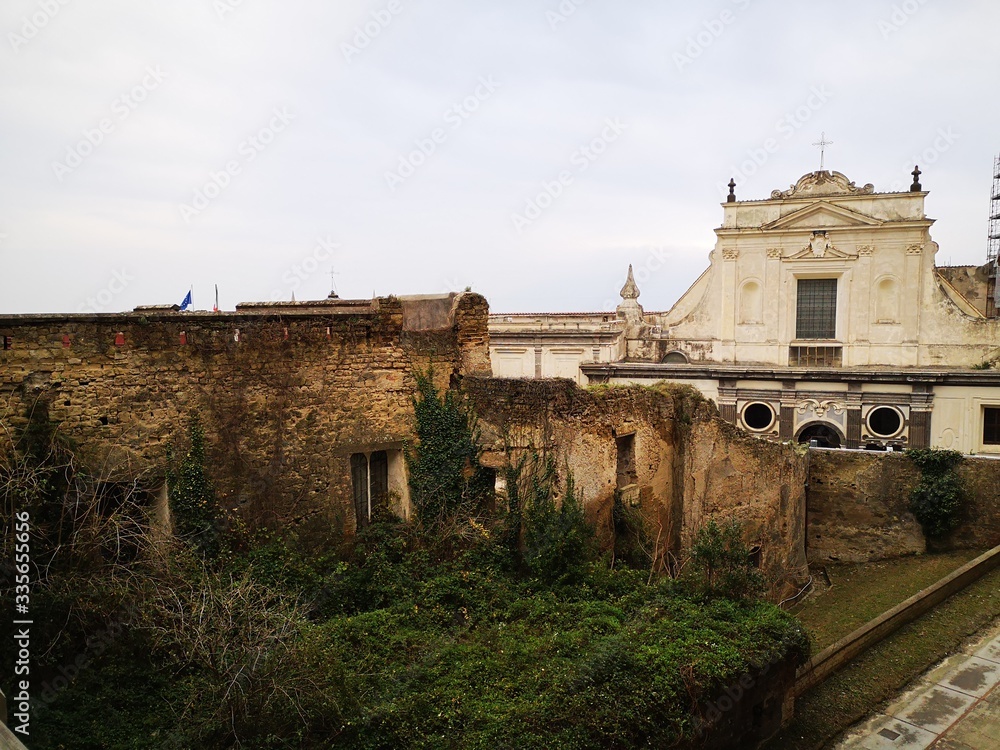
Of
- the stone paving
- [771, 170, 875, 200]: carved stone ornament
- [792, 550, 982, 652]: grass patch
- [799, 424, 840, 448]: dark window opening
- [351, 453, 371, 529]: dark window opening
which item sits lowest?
[792, 550, 982, 652]: grass patch

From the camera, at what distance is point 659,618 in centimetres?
818

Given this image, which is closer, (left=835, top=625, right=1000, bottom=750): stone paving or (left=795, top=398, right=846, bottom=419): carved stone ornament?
(left=835, top=625, right=1000, bottom=750): stone paving

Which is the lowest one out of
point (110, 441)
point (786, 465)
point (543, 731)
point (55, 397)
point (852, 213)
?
point (543, 731)

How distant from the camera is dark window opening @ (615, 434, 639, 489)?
1261cm

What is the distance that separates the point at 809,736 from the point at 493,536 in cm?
473

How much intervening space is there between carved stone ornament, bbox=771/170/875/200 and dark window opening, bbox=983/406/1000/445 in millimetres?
10194

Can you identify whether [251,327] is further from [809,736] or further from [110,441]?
[809,736]

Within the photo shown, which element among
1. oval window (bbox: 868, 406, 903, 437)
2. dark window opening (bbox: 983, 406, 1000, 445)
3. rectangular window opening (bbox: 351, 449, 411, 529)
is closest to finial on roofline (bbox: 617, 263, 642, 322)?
oval window (bbox: 868, 406, 903, 437)

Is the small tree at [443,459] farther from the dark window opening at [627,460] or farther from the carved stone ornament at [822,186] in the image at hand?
the carved stone ornament at [822,186]

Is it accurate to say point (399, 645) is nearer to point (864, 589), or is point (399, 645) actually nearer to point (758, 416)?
point (864, 589)

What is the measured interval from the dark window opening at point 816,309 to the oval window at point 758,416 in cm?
400

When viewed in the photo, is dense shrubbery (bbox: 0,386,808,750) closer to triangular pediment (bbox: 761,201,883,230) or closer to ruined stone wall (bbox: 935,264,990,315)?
triangular pediment (bbox: 761,201,883,230)

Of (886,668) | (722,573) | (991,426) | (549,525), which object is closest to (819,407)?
(991,426)

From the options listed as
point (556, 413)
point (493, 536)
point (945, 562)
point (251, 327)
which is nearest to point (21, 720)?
point (251, 327)
